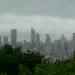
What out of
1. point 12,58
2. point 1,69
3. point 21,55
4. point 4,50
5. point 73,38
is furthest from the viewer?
point 73,38

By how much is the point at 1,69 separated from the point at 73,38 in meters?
17.2

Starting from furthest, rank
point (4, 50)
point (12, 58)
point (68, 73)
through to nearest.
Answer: point (4, 50) < point (12, 58) < point (68, 73)

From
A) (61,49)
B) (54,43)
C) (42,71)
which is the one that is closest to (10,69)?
(42,71)

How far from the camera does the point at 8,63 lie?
52.3 feet

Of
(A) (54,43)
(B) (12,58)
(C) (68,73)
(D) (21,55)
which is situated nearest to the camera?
(C) (68,73)

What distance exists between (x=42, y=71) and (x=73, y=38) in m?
22.0

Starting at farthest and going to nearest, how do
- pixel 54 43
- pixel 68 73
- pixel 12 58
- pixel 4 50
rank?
1. pixel 54 43
2. pixel 4 50
3. pixel 12 58
4. pixel 68 73

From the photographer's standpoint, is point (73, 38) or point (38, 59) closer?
point (38, 59)

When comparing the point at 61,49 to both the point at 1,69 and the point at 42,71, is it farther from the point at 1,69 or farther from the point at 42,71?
the point at 42,71

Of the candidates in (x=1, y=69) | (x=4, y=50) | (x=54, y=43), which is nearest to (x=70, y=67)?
(x=1, y=69)

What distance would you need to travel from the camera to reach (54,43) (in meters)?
36.7

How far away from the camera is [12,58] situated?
53.3 ft

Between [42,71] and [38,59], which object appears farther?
[38,59]

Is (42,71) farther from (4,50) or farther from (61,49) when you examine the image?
(61,49)
